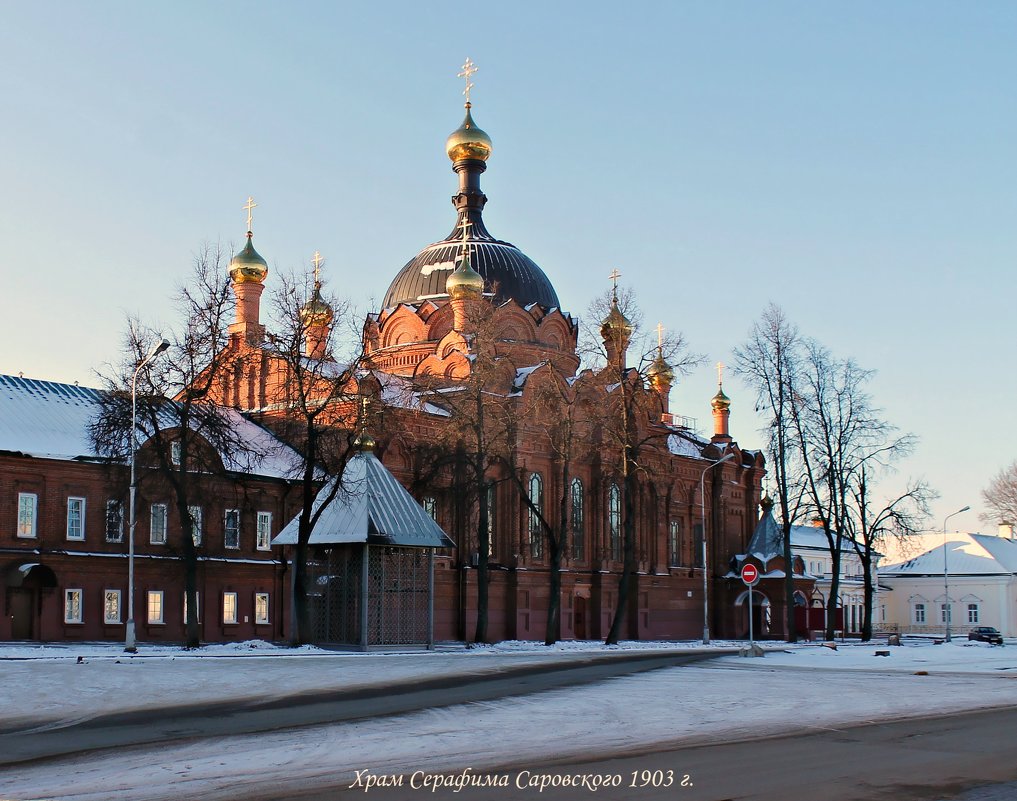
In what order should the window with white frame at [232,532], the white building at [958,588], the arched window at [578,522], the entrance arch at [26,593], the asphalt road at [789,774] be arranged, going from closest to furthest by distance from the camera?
the asphalt road at [789,774] < the entrance arch at [26,593] < the window with white frame at [232,532] < the arched window at [578,522] < the white building at [958,588]

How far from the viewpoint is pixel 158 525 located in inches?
1670

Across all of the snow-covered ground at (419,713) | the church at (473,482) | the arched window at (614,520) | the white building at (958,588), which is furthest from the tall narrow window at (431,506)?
the white building at (958,588)

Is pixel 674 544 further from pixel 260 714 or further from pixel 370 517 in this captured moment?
pixel 260 714

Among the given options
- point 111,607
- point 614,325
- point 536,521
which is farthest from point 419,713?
point 536,521

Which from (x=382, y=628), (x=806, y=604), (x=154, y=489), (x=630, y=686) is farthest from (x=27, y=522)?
(x=806, y=604)

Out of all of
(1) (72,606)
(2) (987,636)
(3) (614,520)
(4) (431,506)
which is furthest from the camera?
(2) (987,636)

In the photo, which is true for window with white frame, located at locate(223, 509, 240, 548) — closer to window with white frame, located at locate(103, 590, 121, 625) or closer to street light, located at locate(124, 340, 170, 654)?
window with white frame, located at locate(103, 590, 121, 625)

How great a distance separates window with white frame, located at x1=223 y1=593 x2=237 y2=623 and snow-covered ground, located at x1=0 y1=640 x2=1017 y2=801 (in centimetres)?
1049

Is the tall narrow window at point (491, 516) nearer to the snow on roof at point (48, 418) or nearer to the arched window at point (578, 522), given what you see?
the arched window at point (578, 522)

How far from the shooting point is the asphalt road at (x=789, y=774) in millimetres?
10742

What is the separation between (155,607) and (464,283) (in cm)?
2066

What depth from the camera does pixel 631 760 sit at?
1267 centimetres

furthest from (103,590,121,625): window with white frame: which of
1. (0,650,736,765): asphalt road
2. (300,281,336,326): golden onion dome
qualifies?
(0,650,736,765): asphalt road

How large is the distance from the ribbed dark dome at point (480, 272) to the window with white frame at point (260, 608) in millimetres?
19913
